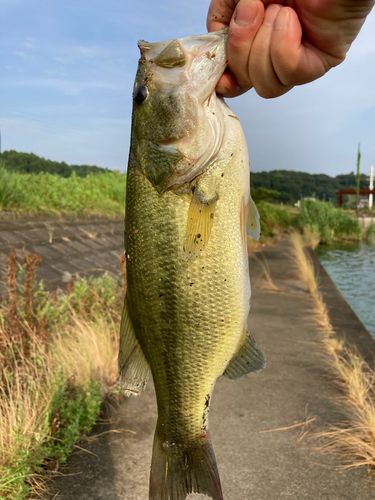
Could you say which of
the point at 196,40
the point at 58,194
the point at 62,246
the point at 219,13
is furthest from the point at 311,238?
the point at 196,40

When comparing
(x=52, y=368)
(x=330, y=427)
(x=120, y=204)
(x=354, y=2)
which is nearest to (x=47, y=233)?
(x=52, y=368)

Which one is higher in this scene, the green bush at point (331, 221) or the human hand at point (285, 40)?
the green bush at point (331, 221)

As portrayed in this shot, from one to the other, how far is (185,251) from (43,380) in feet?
11.6

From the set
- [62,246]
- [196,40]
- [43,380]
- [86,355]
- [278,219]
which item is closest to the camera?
[196,40]

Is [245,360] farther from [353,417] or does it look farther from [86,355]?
[86,355]

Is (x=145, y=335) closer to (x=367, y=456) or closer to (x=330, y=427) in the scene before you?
(x=367, y=456)

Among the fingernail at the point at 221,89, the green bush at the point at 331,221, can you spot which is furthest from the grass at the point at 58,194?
the green bush at the point at 331,221

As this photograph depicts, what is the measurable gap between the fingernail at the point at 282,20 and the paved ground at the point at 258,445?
3506mm

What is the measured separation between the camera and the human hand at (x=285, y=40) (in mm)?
1490

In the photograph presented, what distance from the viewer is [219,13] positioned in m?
1.86

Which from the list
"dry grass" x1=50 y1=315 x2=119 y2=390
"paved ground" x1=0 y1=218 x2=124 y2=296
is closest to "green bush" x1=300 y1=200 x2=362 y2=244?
"paved ground" x1=0 y1=218 x2=124 y2=296

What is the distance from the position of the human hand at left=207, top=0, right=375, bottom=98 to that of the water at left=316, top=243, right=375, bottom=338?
932 centimetres

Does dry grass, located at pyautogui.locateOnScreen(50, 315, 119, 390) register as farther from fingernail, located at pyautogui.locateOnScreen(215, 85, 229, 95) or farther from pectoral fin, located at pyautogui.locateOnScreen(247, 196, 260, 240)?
fingernail, located at pyautogui.locateOnScreen(215, 85, 229, 95)

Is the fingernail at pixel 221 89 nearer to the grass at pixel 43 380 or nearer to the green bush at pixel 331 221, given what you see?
the grass at pixel 43 380
